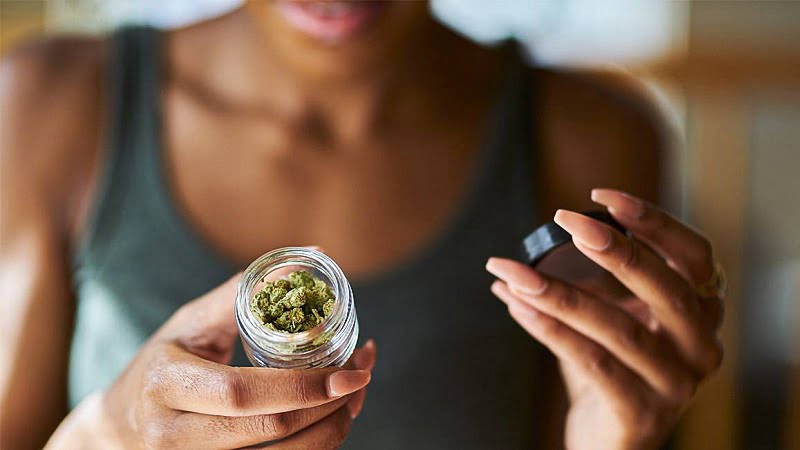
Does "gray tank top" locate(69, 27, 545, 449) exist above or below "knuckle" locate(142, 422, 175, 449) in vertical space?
below

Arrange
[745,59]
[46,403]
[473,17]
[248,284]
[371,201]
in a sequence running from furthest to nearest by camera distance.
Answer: [745,59], [473,17], [371,201], [46,403], [248,284]

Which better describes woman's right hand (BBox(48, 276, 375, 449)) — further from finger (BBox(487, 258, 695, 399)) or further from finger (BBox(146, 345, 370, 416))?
finger (BBox(487, 258, 695, 399))

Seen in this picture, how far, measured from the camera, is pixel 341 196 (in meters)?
0.70

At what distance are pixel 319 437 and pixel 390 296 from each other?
26cm

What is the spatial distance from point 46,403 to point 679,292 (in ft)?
1.48

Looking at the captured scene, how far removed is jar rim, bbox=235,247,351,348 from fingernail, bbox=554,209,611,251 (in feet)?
0.39

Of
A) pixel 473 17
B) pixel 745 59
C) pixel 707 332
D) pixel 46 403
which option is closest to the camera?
pixel 707 332

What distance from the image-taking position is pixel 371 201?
0.70 meters

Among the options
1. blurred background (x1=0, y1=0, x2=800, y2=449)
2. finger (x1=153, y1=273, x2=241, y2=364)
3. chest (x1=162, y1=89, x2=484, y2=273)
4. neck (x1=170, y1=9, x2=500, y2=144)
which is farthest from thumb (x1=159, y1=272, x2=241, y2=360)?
blurred background (x1=0, y1=0, x2=800, y2=449)

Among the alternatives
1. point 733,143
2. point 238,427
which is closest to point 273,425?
point 238,427

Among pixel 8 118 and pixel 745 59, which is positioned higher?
pixel 8 118

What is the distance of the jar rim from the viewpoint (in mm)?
365

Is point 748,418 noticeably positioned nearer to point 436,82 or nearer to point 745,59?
point 745,59

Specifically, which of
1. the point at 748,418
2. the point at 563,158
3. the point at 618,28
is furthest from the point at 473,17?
the point at 748,418
